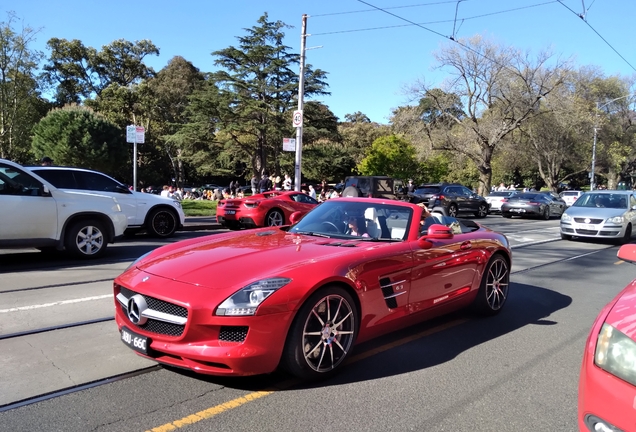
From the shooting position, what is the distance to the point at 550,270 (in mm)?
9695

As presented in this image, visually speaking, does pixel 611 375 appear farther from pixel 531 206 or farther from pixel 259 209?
pixel 531 206

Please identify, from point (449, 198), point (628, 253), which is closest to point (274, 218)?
point (628, 253)

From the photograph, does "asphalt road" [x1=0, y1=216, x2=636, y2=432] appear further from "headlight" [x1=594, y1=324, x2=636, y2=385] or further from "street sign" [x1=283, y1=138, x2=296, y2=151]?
"street sign" [x1=283, y1=138, x2=296, y2=151]

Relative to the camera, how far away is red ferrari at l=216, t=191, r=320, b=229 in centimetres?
1448

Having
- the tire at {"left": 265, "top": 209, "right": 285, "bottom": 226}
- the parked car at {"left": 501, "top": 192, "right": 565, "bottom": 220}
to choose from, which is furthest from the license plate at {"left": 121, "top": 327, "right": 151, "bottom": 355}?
the parked car at {"left": 501, "top": 192, "right": 565, "bottom": 220}

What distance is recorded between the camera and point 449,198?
2445 cm

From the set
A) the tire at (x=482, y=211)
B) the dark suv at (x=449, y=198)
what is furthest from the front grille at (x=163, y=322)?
the tire at (x=482, y=211)

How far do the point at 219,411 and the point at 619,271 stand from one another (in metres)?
9.35

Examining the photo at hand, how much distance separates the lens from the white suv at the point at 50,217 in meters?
8.12

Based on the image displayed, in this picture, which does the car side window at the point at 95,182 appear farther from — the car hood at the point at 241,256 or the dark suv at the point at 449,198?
the dark suv at the point at 449,198

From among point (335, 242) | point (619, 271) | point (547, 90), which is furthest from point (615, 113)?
point (335, 242)

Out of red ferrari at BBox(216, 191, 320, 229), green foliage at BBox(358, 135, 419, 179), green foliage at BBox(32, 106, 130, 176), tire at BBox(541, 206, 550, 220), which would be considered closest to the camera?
red ferrari at BBox(216, 191, 320, 229)

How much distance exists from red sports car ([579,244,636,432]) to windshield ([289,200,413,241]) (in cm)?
238

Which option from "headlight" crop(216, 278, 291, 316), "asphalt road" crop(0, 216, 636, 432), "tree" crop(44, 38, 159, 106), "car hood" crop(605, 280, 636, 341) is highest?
"tree" crop(44, 38, 159, 106)
